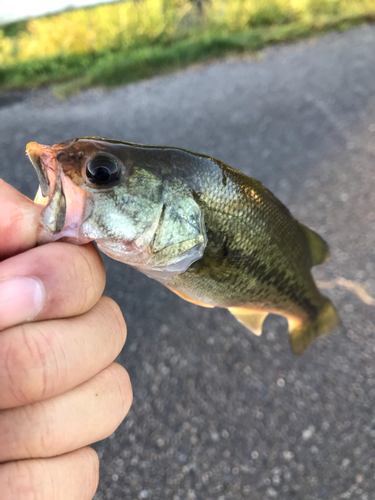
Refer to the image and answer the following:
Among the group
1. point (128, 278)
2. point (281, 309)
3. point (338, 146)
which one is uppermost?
point (281, 309)

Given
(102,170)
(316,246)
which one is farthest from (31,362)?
(316,246)

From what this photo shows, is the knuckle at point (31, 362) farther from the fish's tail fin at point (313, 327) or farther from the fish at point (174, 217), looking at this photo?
the fish's tail fin at point (313, 327)

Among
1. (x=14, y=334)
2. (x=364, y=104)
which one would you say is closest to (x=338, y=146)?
(x=364, y=104)

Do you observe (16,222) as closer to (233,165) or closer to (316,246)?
(316,246)

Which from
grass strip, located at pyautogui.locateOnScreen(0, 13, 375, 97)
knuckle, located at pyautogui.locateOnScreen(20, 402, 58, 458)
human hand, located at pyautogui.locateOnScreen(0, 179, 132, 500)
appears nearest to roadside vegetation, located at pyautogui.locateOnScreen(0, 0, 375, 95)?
grass strip, located at pyautogui.locateOnScreen(0, 13, 375, 97)

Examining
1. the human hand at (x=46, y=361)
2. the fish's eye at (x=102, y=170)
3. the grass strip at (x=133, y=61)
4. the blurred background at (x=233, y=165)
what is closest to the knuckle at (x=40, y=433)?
the human hand at (x=46, y=361)

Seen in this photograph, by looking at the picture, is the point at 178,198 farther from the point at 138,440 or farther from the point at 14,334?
the point at 138,440

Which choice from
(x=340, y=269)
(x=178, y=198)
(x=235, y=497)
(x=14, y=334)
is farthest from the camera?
(x=340, y=269)
